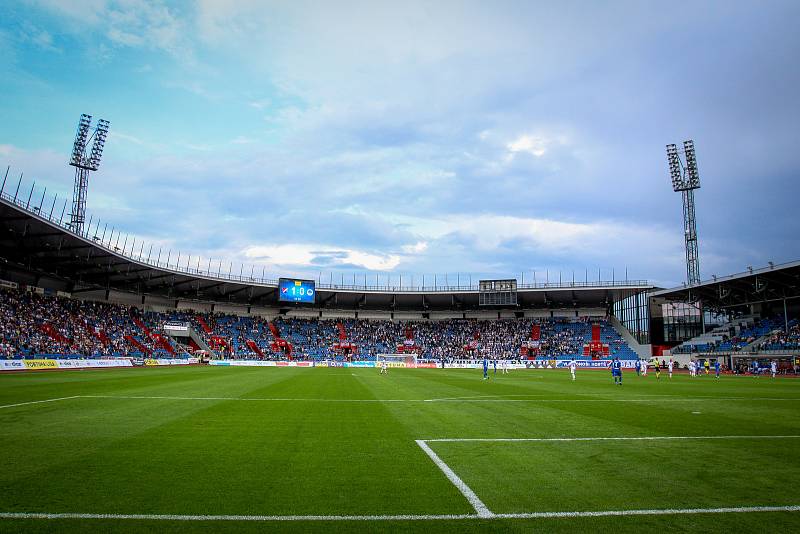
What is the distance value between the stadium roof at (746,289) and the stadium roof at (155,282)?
451 inches

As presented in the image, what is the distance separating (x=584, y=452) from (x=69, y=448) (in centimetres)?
940

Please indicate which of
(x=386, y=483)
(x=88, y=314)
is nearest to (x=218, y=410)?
(x=386, y=483)

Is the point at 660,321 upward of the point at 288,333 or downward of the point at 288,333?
upward

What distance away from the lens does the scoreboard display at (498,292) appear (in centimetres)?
8288

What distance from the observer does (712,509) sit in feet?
19.7

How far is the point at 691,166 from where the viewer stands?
218 feet

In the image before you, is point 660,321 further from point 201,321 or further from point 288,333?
point 201,321

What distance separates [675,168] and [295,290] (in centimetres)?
5888

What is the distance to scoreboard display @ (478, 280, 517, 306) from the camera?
82.9 meters

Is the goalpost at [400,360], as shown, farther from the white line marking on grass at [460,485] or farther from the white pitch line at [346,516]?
the white pitch line at [346,516]

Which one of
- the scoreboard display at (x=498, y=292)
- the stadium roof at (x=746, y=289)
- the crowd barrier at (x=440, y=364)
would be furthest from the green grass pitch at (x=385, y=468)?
the scoreboard display at (x=498, y=292)

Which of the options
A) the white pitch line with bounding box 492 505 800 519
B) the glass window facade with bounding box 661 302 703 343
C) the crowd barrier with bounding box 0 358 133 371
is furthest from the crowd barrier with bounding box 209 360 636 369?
the white pitch line with bounding box 492 505 800 519

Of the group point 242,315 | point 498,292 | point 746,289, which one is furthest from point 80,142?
point 746,289

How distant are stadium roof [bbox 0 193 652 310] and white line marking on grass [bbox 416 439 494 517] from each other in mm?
43337
